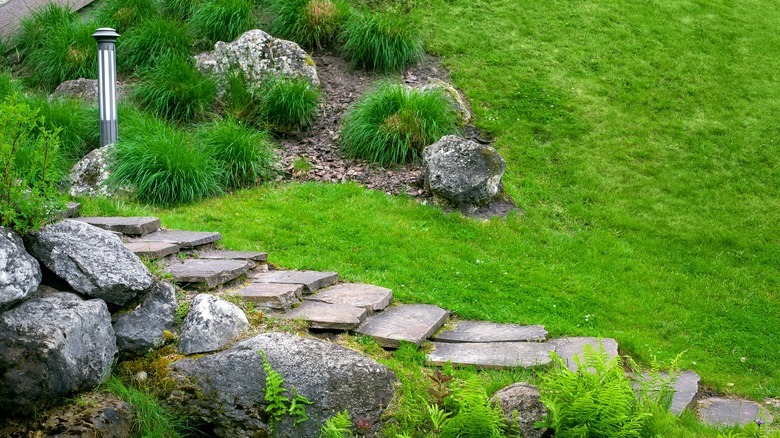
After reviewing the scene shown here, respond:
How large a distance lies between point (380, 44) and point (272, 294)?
6377mm

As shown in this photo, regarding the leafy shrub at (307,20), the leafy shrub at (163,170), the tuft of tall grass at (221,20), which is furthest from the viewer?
the leafy shrub at (307,20)

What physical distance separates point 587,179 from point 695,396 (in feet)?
13.9

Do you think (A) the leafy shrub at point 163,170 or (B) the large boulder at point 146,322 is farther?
(A) the leafy shrub at point 163,170

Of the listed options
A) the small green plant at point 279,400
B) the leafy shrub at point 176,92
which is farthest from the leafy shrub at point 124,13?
the small green plant at point 279,400

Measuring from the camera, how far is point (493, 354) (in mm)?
5094

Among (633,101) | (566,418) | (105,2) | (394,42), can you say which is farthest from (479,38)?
(566,418)

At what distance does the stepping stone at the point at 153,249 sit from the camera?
207 inches

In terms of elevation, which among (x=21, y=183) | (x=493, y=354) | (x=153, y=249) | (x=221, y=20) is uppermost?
(x=221, y=20)

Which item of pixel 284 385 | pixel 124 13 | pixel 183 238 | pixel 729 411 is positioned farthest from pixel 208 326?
pixel 124 13

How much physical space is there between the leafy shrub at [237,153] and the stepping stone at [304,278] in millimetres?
2779

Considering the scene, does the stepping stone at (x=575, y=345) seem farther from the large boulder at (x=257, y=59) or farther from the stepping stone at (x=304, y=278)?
the large boulder at (x=257, y=59)

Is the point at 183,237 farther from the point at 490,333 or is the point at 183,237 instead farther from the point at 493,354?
the point at 493,354

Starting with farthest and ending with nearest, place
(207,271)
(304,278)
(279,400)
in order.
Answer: (304,278)
(207,271)
(279,400)

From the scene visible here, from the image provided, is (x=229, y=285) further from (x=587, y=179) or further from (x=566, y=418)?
(x=587, y=179)
